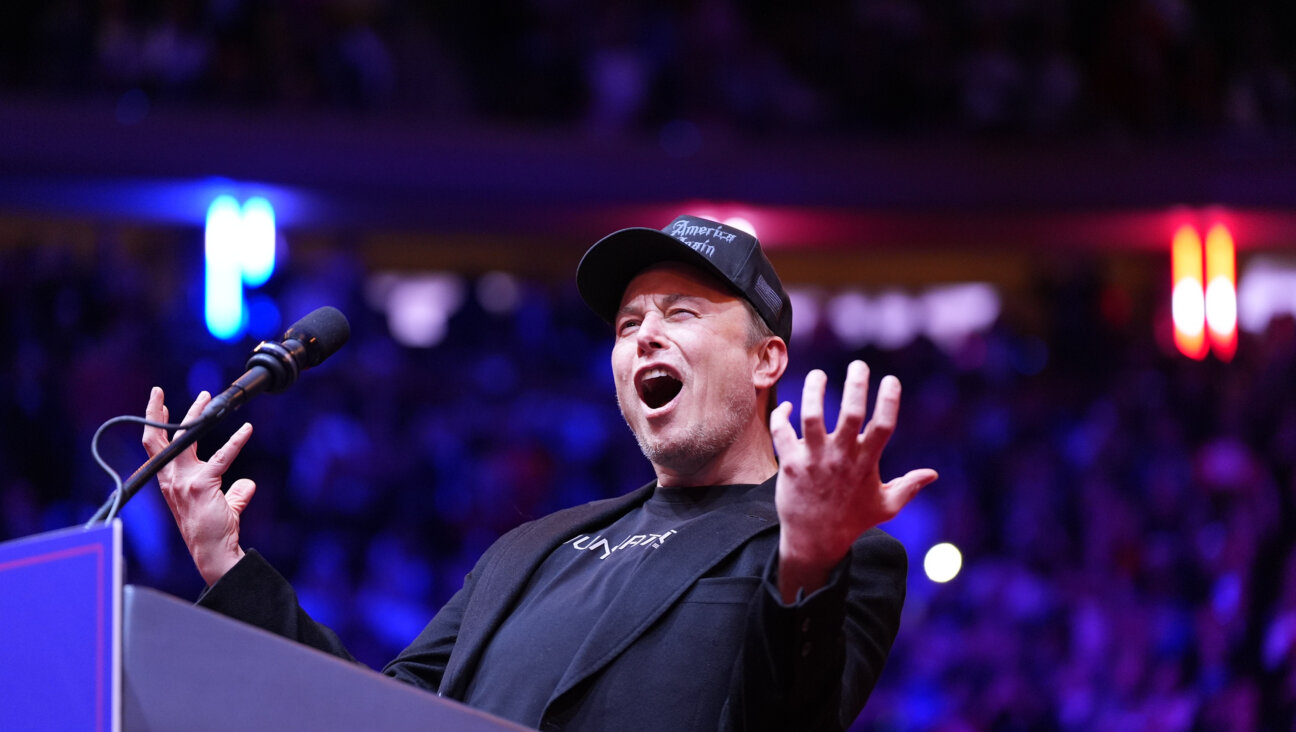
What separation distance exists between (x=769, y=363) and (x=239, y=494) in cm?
84

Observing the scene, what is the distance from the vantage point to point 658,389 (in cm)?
215

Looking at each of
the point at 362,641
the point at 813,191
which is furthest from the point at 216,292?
the point at 813,191

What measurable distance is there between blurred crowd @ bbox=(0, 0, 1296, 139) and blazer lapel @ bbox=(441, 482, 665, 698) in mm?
5779

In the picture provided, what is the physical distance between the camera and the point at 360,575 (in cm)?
594

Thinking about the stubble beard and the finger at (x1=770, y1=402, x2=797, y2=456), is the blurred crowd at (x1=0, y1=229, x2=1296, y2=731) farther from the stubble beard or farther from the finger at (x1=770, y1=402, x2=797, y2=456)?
the finger at (x1=770, y1=402, x2=797, y2=456)

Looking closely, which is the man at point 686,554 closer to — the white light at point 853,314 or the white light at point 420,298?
the white light at point 420,298

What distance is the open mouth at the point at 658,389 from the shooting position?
2123mm

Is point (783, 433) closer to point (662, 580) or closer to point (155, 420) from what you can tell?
point (662, 580)

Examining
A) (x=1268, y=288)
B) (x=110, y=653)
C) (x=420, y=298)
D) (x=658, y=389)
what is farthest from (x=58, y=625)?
(x=1268, y=288)

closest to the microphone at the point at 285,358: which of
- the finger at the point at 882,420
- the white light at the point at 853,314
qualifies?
the finger at the point at 882,420

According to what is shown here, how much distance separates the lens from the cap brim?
6.88ft

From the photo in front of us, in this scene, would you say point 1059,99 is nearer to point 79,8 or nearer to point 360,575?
point 360,575

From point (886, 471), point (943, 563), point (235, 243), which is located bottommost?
point (943, 563)

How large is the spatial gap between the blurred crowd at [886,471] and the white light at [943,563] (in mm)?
49
